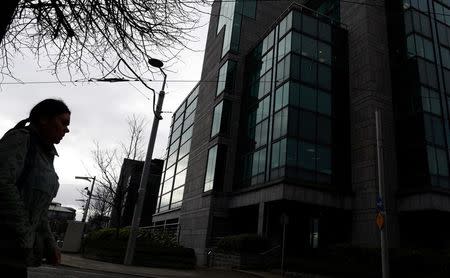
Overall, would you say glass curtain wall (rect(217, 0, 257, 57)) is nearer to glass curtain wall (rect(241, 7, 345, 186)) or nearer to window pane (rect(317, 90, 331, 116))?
glass curtain wall (rect(241, 7, 345, 186))

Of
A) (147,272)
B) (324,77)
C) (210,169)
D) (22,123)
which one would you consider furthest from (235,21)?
(22,123)

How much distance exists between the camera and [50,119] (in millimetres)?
2193

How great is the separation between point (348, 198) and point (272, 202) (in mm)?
4635

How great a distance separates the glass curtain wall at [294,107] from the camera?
22.3m

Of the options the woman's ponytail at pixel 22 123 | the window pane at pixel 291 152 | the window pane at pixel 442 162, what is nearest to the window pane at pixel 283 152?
the window pane at pixel 291 152

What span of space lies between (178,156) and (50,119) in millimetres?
40730

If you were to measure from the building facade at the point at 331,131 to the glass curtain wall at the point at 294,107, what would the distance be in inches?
3.1

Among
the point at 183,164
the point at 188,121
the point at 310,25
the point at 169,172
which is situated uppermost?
the point at 310,25

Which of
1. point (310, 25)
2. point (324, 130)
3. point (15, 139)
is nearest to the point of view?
point (15, 139)

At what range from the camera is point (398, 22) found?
25703 mm

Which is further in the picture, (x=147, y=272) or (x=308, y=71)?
(x=308, y=71)

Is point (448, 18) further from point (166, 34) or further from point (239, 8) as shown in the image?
point (166, 34)

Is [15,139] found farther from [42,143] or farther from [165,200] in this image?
[165,200]

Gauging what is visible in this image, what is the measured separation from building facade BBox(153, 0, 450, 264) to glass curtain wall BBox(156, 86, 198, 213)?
723 cm
